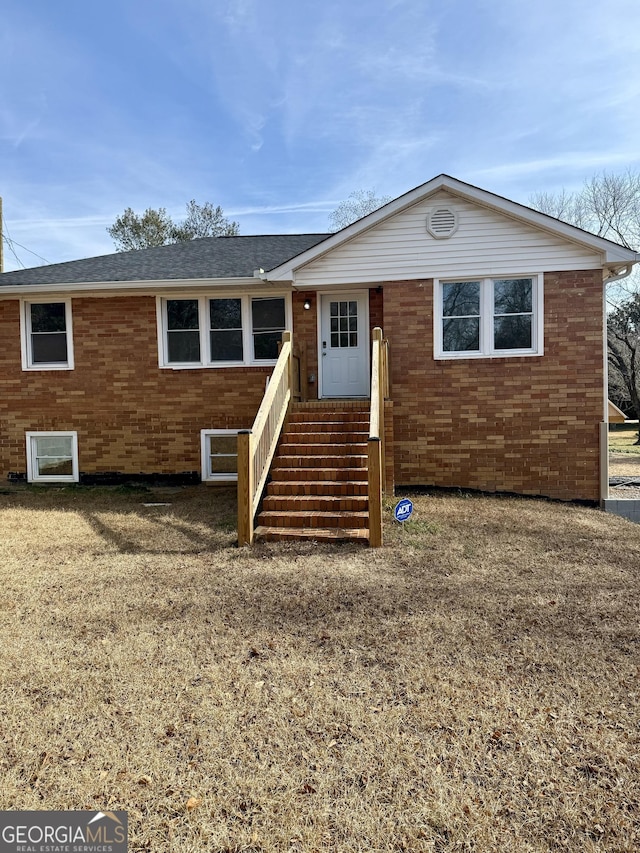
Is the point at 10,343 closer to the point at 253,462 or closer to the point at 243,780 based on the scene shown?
the point at 253,462

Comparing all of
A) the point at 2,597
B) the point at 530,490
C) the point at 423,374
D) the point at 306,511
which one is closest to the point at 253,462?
the point at 306,511

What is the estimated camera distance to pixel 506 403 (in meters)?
9.11

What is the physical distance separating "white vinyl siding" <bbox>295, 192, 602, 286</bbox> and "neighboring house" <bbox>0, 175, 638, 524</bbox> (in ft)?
0.08

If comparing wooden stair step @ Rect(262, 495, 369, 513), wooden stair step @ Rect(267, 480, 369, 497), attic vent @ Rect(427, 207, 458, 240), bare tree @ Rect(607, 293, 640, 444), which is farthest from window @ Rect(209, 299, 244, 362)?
bare tree @ Rect(607, 293, 640, 444)

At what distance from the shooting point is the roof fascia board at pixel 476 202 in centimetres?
844

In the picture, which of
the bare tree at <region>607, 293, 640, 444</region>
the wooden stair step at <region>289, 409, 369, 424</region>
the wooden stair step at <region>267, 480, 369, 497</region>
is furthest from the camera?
the bare tree at <region>607, 293, 640, 444</region>

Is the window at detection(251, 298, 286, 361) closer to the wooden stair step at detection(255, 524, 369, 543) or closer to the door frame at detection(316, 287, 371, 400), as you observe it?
the door frame at detection(316, 287, 371, 400)

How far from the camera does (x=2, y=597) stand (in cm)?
459

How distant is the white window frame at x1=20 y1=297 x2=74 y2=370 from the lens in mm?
10266

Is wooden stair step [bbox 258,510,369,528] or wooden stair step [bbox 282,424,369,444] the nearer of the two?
wooden stair step [bbox 258,510,369,528]

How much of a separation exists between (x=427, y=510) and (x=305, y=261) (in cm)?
480

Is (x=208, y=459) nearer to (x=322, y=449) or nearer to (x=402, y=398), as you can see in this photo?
(x=322, y=449)

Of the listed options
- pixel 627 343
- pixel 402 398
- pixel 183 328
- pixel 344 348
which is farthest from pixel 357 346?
pixel 627 343

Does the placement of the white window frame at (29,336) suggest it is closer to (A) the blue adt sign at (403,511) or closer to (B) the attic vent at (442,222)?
(B) the attic vent at (442,222)
